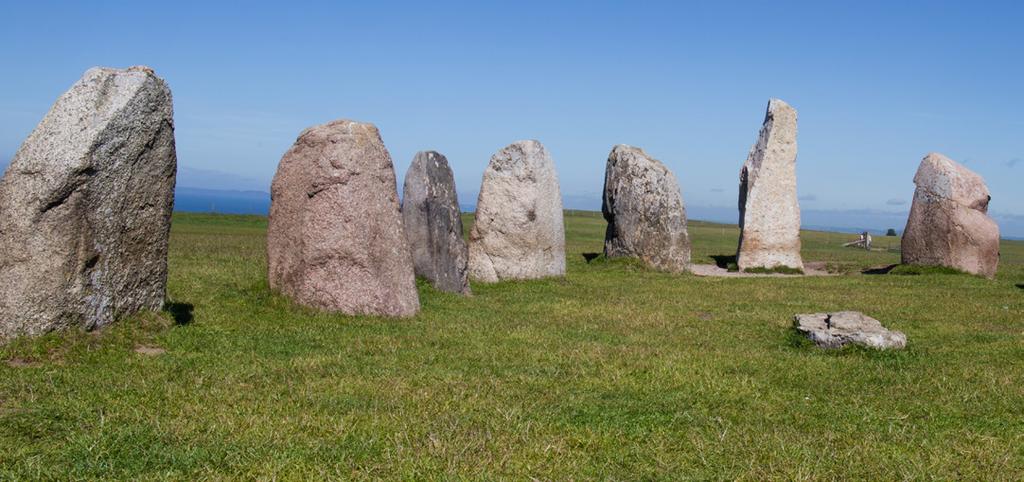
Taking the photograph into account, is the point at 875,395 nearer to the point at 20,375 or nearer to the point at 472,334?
the point at 472,334

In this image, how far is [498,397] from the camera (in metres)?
9.10

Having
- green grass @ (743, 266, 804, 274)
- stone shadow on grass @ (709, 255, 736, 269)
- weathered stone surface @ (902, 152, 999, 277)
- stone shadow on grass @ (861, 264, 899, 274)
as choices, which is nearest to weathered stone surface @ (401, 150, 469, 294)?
green grass @ (743, 266, 804, 274)

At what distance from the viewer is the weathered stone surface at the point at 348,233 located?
14.0 meters

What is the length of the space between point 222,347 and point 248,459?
4.55 m

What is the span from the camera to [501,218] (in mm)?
21734

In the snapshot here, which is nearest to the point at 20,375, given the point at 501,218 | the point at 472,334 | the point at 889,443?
the point at 472,334

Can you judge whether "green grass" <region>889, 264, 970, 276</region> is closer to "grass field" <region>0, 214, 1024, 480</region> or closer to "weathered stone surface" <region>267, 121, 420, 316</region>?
"grass field" <region>0, 214, 1024, 480</region>

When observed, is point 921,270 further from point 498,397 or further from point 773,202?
point 498,397

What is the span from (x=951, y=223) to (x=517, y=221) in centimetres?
1234

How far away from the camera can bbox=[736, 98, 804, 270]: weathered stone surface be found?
27.5 metres

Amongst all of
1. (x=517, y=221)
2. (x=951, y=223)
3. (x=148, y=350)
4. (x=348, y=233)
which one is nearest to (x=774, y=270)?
(x=951, y=223)

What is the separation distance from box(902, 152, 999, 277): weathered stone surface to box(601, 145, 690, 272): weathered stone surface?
21.5 ft

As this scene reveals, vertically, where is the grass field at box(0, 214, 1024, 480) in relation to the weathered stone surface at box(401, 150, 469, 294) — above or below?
below

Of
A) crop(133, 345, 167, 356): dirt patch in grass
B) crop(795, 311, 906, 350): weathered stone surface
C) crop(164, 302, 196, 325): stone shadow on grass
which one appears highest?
crop(795, 311, 906, 350): weathered stone surface
